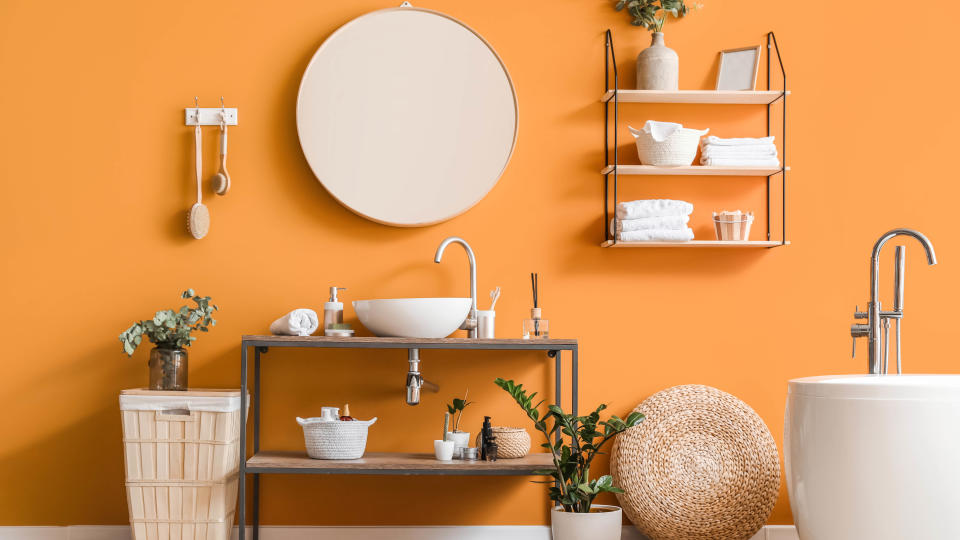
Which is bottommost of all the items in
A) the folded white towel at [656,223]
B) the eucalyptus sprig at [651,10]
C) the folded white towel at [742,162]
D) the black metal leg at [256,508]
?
the black metal leg at [256,508]

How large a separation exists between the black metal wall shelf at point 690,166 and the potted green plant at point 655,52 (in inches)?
1.9

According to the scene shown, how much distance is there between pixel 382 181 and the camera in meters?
2.88

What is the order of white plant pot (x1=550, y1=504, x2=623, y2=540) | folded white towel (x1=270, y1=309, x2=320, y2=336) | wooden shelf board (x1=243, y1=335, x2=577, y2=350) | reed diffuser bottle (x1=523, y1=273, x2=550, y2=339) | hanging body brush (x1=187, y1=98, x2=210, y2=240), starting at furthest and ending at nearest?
hanging body brush (x1=187, y1=98, x2=210, y2=240)
reed diffuser bottle (x1=523, y1=273, x2=550, y2=339)
folded white towel (x1=270, y1=309, x2=320, y2=336)
wooden shelf board (x1=243, y1=335, x2=577, y2=350)
white plant pot (x1=550, y1=504, x2=623, y2=540)

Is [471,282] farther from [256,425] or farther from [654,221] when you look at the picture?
[256,425]

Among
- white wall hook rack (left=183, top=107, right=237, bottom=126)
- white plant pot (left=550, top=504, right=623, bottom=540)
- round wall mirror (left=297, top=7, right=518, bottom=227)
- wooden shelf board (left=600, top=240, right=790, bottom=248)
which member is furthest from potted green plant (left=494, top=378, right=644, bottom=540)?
white wall hook rack (left=183, top=107, right=237, bottom=126)

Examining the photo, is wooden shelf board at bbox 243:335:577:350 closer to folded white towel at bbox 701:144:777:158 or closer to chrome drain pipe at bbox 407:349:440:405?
chrome drain pipe at bbox 407:349:440:405

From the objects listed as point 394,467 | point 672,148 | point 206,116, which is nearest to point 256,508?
point 394,467

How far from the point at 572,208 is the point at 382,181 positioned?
2.26 feet

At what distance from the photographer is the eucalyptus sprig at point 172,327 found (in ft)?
8.74

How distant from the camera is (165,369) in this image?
8.77ft

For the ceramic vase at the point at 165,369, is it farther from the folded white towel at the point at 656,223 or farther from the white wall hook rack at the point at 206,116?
the folded white towel at the point at 656,223

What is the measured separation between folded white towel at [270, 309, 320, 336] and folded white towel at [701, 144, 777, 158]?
1.45 meters

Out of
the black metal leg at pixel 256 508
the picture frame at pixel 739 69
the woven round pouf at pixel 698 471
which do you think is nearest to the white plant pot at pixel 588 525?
the woven round pouf at pixel 698 471

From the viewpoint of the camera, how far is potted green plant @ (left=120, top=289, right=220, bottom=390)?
267 cm
